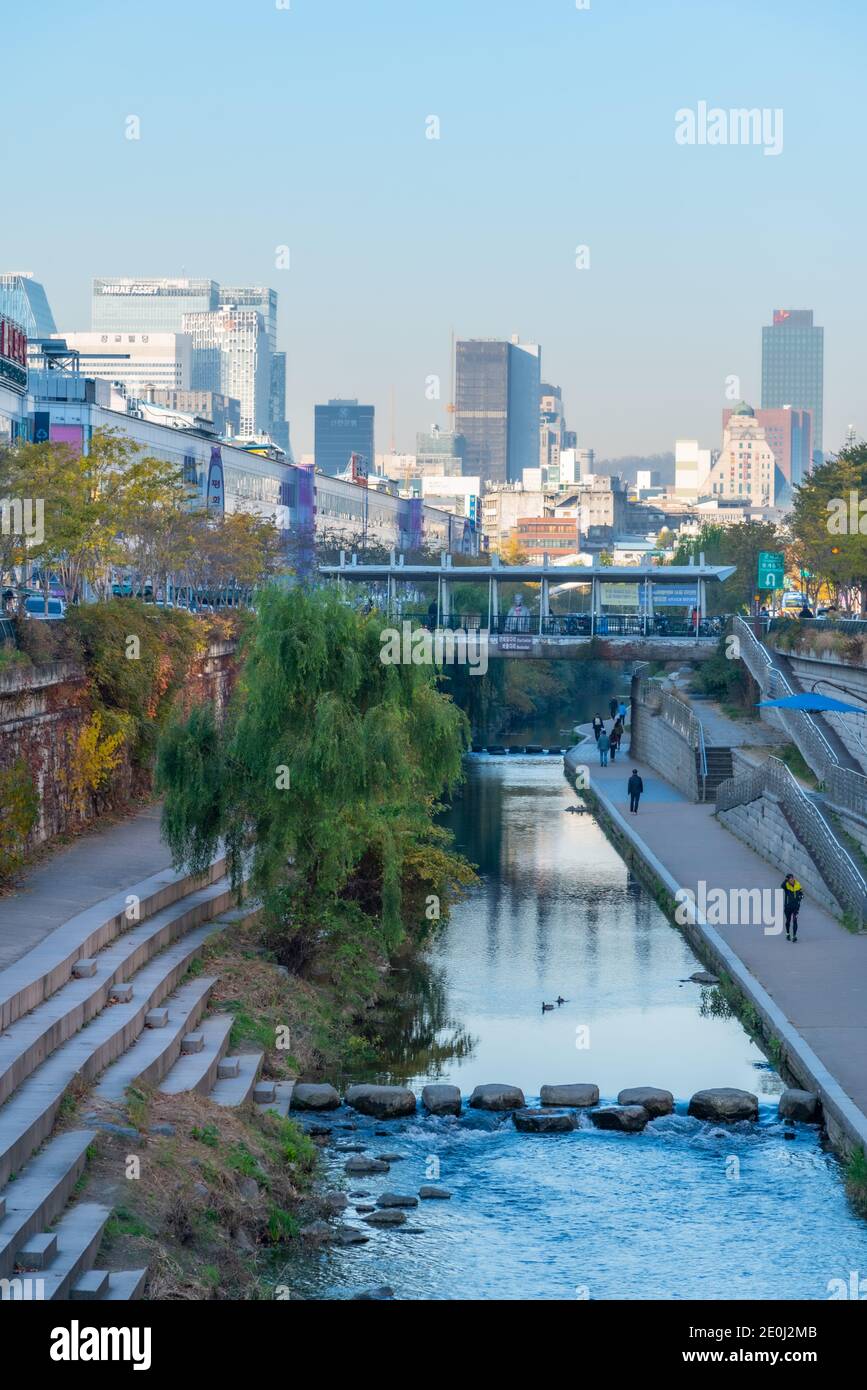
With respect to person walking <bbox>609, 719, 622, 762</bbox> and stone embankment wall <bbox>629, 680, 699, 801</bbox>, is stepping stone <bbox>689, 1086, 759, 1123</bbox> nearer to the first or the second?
stone embankment wall <bbox>629, 680, 699, 801</bbox>

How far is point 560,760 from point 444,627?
769 centimetres

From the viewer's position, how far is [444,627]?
7106 cm

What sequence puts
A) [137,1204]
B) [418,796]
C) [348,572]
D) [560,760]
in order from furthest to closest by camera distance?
[560,760], [348,572], [418,796], [137,1204]

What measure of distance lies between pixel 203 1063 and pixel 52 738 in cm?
1477

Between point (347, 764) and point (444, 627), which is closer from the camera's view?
point (347, 764)

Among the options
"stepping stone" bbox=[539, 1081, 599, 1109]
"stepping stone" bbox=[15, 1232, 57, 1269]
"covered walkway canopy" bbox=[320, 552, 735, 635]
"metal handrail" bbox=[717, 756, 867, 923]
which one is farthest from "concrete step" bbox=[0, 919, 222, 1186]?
"covered walkway canopy" bbox=[320, 552, 735, 635]

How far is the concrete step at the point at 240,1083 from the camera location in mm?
21156

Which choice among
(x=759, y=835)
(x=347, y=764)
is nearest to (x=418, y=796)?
(x=347, y=764)

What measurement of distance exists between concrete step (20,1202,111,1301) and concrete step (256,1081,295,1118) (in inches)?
206

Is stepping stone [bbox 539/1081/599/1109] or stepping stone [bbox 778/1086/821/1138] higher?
stepping stone [bbox 778/1086/821/1138]

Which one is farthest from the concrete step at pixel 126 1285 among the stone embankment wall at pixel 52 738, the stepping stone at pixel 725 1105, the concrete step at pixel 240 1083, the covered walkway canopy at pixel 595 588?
the covered walkway canopy at pixel 595 588

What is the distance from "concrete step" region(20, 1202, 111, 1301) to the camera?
14242 millimetres
